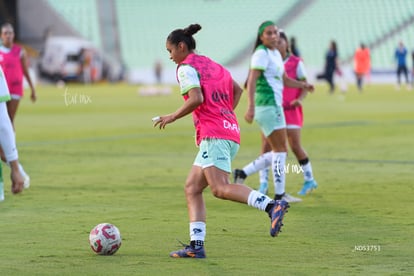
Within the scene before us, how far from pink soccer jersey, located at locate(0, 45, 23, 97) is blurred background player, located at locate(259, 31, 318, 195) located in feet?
18.4

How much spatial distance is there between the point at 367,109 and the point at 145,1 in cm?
4011

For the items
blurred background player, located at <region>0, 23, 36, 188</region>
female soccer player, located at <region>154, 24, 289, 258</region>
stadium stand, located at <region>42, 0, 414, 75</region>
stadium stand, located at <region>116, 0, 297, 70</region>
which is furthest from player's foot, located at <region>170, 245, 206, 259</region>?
stadium stand, located at <region>116, 0, 297, 70</region>

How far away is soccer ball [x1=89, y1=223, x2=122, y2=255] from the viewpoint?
9250mm

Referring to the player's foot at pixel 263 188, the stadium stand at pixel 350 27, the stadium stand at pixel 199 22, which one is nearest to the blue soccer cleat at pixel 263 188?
the player's foot at pixel 263 188

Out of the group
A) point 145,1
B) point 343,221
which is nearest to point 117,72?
point 145,1

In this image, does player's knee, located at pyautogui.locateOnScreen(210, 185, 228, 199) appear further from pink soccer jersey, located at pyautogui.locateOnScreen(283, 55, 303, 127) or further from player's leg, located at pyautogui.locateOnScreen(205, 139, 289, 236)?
pink soccer jersey, located at pyautogui.locateOnScreen(283, 55, 303, 127)

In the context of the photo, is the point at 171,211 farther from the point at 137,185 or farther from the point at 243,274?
the point at 243,274

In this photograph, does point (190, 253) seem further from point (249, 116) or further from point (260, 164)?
point (260, 164)

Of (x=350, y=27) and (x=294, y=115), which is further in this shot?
(x=350, y=27)

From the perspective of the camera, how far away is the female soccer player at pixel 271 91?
12.6 metres

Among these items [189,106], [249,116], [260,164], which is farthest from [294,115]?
[189,106]

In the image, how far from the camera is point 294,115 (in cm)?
1396

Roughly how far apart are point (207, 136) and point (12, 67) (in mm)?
9210

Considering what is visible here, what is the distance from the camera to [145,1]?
7200cm
